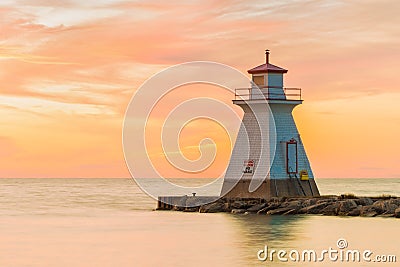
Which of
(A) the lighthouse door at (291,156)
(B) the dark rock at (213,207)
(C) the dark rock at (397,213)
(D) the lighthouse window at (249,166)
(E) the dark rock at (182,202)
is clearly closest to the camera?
(C) the dark rock at (397,213)

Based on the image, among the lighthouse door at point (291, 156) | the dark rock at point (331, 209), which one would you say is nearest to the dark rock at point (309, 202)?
the dark rock at point (331, 209)

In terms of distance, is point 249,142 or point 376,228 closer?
point 376,228

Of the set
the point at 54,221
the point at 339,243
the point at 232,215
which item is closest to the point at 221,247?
the point at 339,243

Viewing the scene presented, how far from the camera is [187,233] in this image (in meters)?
30.2

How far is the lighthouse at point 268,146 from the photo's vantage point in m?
32.3

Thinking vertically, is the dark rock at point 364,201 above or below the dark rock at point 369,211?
above

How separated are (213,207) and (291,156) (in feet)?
11.8

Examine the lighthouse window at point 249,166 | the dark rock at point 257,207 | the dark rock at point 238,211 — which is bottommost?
the dark rock at point 238,211

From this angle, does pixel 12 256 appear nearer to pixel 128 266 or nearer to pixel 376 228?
pixel 128 266

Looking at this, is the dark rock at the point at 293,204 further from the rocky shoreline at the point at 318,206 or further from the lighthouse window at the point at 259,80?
the lighthouse window at the point at 259,80

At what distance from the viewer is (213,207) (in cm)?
3419

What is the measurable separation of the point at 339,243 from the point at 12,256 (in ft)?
31.3

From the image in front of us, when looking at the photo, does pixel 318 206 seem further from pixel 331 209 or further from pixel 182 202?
pixel 182 202

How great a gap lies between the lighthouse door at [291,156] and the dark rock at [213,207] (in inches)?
111
